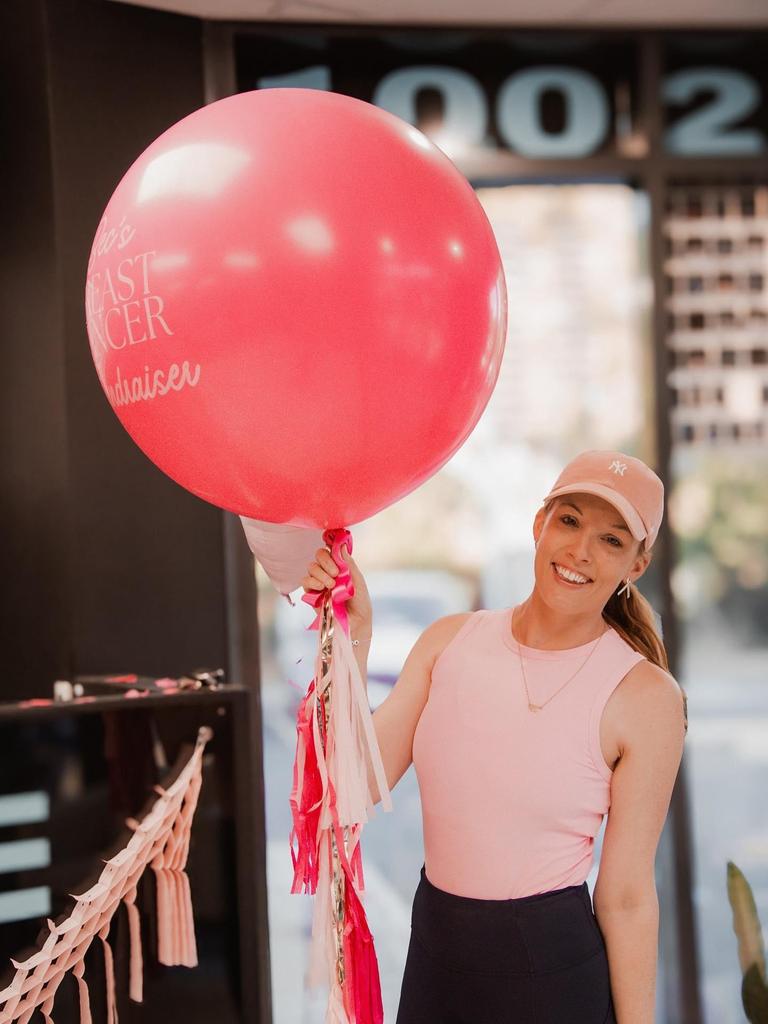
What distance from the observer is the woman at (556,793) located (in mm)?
1477

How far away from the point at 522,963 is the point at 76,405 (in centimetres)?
154

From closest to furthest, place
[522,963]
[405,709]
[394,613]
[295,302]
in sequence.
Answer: [295,302], [522,963], [405,709], [394,613]

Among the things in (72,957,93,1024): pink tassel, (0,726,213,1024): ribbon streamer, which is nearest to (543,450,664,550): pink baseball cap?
(0,726,213,1024): ribbon streamer

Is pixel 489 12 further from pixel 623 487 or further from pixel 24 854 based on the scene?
pixel 24 854

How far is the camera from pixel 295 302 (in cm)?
117

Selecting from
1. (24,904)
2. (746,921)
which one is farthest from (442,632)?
(746,921)

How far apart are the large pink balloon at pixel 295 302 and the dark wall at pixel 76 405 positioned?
1217 millimetres

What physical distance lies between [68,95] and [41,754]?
1482 mm

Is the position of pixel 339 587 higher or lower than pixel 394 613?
higher

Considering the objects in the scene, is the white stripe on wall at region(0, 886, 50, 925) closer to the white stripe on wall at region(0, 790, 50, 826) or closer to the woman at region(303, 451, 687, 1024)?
the white stripe on wall at region(0, 790, 50, 826)

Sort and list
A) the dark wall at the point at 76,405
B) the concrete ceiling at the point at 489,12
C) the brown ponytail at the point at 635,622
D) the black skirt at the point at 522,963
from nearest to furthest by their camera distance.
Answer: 1. the black skirt at the point at 522,963
2. the brown ponytail at the point at 635,622
3. the dark wall at the point at 76,405
4. the concrete ceiling at the point at 489,12

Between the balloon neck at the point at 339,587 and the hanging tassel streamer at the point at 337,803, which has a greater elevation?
the balloon neck at the point at 339,587

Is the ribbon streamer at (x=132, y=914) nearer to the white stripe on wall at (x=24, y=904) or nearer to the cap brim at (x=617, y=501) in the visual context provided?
the white stripe on wall at (x=24, y=904)

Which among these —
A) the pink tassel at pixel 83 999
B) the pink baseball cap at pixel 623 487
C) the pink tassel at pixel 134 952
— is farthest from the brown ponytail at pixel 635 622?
the pink tassel at pixel 83 999
